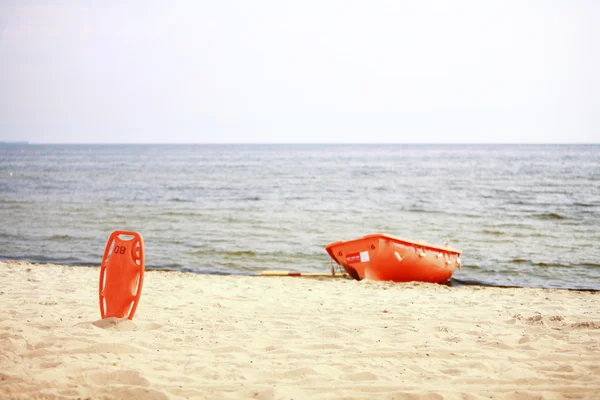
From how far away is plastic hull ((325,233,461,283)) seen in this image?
9.06 meters

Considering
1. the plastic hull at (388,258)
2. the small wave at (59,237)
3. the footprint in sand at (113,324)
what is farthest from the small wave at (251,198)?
the footprint in sand at (113,324)

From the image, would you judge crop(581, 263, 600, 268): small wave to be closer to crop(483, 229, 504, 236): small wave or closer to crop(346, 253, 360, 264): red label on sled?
crop(483, 229, 504, 236): small wave

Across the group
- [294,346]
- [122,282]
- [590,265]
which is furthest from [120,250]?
[590,265]

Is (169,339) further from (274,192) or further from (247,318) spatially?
(274,192)

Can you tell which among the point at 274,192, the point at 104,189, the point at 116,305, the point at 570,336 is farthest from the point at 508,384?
the point at 104,189

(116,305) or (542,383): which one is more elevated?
(116,305)

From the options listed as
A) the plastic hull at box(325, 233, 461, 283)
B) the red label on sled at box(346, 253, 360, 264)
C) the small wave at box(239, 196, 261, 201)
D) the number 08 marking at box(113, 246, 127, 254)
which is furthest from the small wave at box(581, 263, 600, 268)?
the small wave at box(239, 196, 261, 201)

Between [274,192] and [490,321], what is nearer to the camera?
[490,321]

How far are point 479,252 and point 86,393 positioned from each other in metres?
11.1

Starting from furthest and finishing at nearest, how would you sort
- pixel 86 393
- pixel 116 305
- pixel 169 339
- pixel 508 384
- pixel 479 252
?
pixel 479 252, pixel 116 305, pixel 169 339, pixel 508 384, pixel 86 393

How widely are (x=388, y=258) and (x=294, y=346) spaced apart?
4.66 m

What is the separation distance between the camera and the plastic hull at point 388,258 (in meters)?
9.06

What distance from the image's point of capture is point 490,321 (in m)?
5.85

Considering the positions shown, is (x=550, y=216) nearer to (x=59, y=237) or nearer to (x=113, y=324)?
(x=59, y=237)
